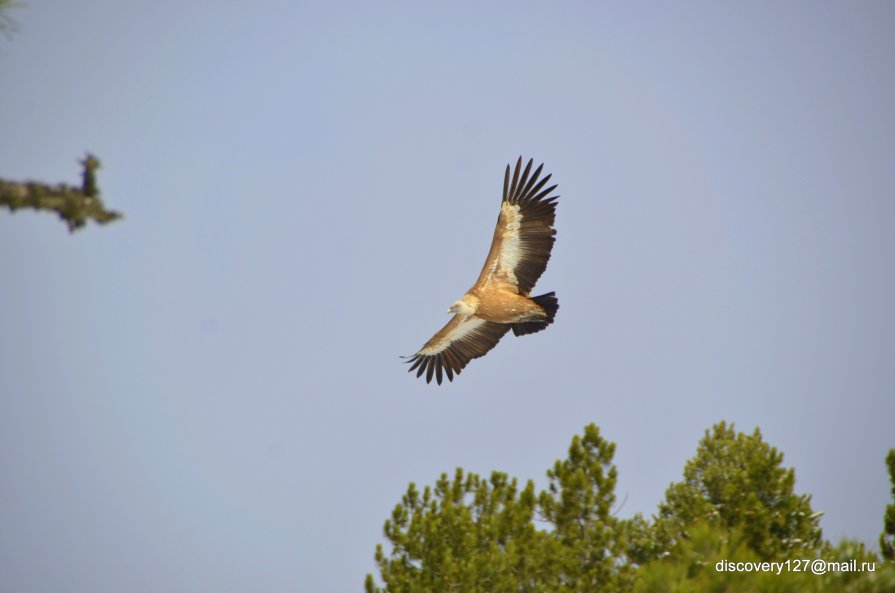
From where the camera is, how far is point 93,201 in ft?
14.9

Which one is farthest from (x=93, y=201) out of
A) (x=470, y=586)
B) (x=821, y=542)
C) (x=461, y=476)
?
(x=821, y=542)

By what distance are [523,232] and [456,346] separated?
130 inches

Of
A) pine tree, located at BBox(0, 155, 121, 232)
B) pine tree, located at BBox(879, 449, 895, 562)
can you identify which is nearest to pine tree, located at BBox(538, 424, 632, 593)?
pine tree, located at BBox(879, 449, 895, 562)

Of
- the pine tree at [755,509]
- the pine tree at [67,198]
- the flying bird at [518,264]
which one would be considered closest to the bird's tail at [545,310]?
the flying bird at [518,264]

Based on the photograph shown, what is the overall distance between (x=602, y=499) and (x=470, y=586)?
2778 millimetres

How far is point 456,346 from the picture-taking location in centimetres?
1705

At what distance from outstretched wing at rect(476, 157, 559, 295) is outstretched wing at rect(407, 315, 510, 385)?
1666mm

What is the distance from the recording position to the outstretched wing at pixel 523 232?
14.7m

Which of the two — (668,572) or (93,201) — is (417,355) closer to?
(668,572)

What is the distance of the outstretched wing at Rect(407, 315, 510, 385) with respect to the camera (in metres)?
16.6

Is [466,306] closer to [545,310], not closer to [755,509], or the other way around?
[545,310]

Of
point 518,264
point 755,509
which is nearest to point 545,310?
point 518,264

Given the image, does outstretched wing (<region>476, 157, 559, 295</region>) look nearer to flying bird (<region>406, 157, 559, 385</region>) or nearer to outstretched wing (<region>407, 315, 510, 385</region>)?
flying bird (<region>406, 157, 559, 385</region>)

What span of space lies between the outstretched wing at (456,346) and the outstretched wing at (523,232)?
1666mm
